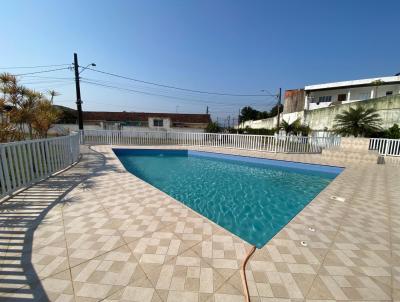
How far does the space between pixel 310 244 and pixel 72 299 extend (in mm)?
2712

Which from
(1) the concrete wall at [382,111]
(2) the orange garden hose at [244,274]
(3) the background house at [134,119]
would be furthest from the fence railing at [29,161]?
(3) the background house at [134,119]

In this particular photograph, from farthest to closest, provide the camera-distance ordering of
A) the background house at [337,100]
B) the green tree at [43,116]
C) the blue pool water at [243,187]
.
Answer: the background house at [337,100] → the green tree at [43,116] → the blue pool water at [243,187]

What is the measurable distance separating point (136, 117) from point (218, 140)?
23393 millimetres

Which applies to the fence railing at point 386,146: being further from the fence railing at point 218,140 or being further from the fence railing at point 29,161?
the fence railing at point 29,161

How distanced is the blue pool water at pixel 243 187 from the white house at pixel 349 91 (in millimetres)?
20879

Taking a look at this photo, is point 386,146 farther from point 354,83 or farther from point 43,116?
point 354,83

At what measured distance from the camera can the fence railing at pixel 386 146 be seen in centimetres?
951

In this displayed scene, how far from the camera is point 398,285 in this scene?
197 centimetres

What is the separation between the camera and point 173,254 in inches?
90.2

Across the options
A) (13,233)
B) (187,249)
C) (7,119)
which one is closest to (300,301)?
(187,249)

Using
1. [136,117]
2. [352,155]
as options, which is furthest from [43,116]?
[136,117]

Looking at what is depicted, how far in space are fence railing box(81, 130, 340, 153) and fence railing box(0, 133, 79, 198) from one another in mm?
7133

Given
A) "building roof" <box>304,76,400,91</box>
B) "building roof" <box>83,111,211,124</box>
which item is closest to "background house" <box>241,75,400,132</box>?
"building roof" <box>304,76,400,91</box>

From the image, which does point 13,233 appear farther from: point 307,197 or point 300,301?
point 307,197
